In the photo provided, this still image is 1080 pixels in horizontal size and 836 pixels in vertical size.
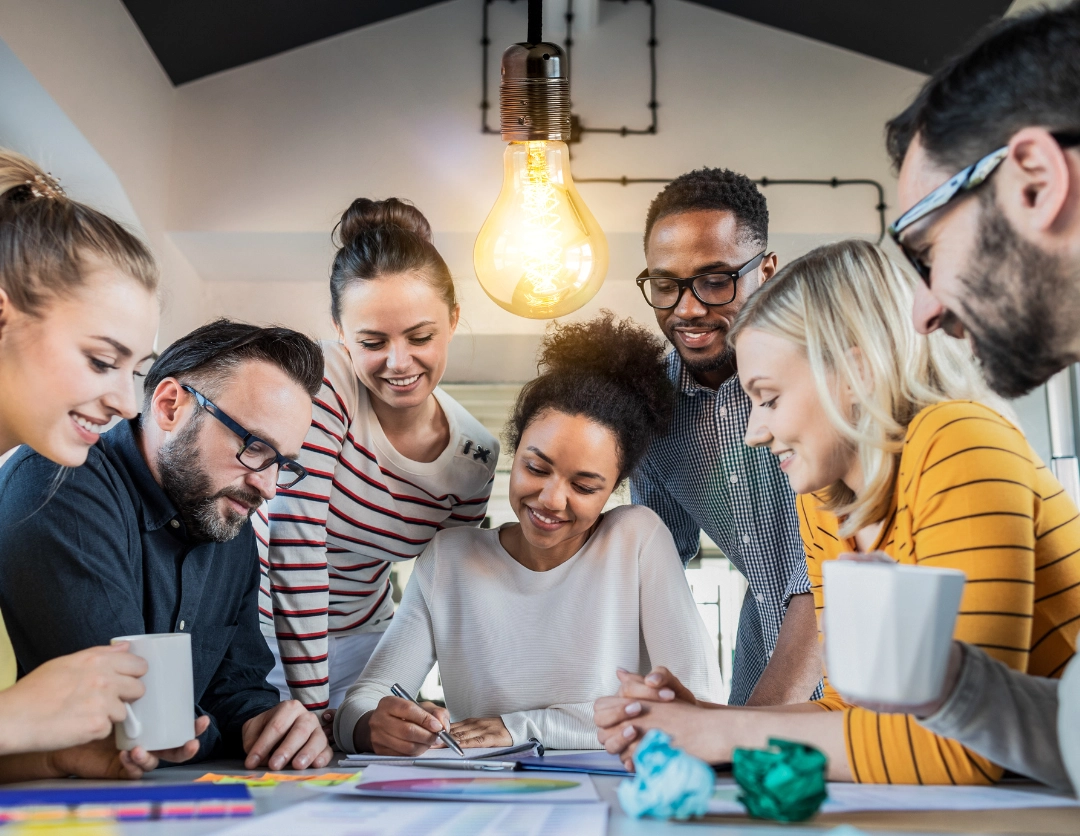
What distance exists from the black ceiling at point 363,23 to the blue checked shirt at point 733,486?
222cm

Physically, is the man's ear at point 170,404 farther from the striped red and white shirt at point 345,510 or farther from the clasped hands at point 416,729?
the clasped hands at point 416,729

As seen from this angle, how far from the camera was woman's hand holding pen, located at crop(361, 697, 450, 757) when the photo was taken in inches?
52.7

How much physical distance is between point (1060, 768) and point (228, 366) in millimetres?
1219

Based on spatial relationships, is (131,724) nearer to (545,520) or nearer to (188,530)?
(188,530)

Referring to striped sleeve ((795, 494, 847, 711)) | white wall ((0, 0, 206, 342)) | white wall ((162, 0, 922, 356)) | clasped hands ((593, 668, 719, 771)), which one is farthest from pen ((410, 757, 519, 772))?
white wall ((162, 0, 922, 356))

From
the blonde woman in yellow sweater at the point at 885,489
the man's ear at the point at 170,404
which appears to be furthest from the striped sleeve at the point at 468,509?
the blonde woman in yellow sweater at the point at 885,489

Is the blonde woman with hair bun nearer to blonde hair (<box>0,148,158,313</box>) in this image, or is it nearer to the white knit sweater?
blonde hair (<box>0,148,158,313</box>)

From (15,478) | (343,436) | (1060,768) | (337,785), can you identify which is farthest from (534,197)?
(1060,768)

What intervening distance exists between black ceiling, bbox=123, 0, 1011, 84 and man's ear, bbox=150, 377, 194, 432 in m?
2.37

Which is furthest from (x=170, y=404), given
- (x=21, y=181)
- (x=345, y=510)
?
(x=345, y=510)

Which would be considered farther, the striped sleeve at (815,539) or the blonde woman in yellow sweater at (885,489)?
the striped sleeve at (815,539)

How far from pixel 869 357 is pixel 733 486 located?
2.58 ft

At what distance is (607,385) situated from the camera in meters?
1.84

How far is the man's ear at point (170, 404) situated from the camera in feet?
4.69
